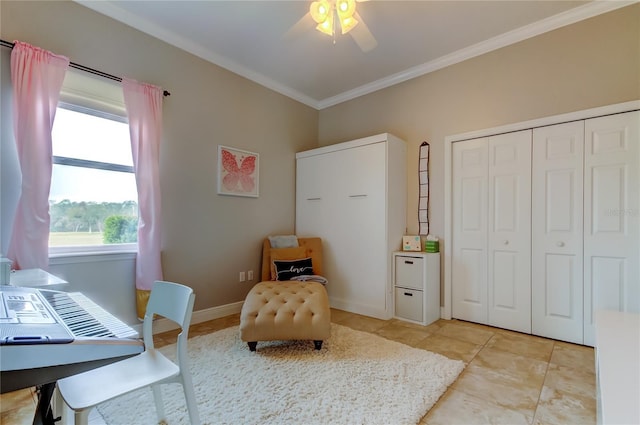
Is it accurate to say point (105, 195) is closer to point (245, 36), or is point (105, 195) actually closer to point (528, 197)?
point (245, 36)

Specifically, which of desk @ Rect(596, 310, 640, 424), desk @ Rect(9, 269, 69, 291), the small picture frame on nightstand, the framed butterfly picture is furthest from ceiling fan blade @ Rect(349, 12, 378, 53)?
desk @ Rect(9, 269, 69, 291)

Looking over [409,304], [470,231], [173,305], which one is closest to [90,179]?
[173,305]

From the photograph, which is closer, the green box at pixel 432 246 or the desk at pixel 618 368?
the desk at pixel 618 368

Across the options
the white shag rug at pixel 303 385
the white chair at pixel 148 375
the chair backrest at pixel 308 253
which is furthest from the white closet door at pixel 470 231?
the white chair at pixel 148 375

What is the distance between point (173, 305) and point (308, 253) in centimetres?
223

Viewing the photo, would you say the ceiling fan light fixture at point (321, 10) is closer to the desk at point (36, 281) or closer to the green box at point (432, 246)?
the desk at point (36, 281)

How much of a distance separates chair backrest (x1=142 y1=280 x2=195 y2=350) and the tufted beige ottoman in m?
0.84

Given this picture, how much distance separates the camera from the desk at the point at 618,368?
33.9 inches

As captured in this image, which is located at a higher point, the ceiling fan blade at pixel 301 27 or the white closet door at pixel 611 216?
the ceiling fan blade at pixel 301 27

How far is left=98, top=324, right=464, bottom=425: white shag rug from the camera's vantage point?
1556 millimetres

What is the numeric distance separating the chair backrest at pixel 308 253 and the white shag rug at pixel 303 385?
0.96 m

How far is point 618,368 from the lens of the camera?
1.09m

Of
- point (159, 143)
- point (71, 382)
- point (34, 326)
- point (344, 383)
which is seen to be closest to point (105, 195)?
point (159, 143)

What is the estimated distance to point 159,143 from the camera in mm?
2678
